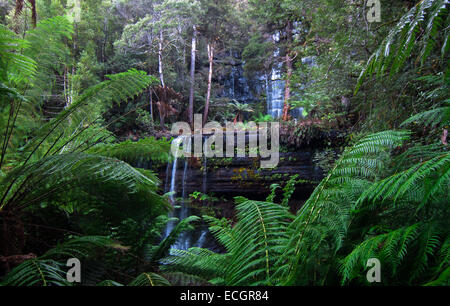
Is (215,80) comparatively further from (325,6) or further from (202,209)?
(325,6)

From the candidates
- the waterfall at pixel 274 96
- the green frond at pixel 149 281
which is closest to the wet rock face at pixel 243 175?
the waterfall at pixel 274 96

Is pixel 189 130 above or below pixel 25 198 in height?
above

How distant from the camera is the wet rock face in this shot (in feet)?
18.4

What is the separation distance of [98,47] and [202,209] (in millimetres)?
8169

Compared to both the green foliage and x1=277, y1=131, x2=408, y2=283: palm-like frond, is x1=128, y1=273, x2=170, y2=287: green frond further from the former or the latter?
the green foliage

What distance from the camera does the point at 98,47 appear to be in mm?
9648

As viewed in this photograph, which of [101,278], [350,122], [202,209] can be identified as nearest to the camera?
[101,278]

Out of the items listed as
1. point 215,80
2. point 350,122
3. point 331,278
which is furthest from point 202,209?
point 215,80

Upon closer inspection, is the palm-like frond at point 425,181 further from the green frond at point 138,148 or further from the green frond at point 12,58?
the green frond at point 12,58

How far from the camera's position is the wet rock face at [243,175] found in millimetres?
5602

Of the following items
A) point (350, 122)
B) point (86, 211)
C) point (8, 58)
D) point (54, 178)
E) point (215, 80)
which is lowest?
point (86, 211)

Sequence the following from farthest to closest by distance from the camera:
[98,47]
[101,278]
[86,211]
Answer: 1. [98,47]
2. [86,211]
3. [101,278]

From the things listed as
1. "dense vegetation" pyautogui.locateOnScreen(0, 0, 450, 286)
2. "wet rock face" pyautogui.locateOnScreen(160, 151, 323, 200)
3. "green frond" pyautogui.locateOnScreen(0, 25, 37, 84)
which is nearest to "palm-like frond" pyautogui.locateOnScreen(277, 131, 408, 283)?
"dense vegetation" pyautogui.locateOnScreen(0, 0, 450, 286)

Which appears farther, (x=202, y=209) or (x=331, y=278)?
(x=202, y=209)
